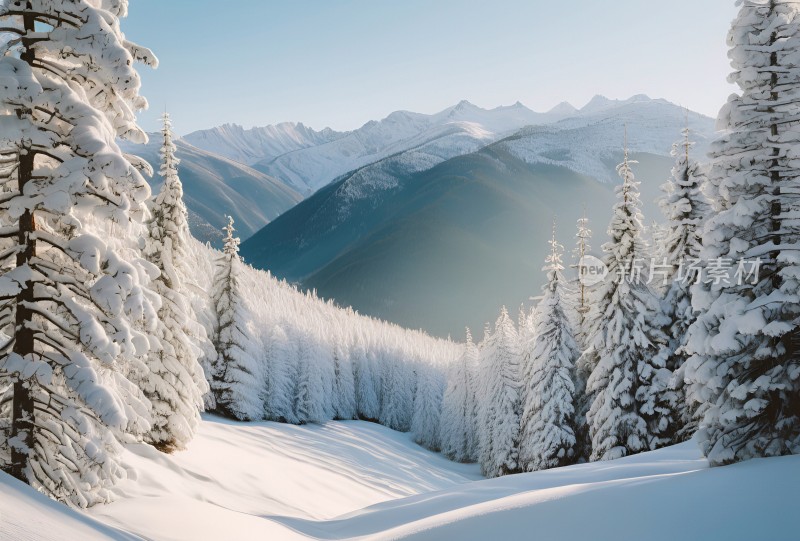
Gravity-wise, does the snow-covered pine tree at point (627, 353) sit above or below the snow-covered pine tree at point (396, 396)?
above

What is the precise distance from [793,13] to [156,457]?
Answer: 21096mm

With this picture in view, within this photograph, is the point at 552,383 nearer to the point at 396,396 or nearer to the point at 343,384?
the point at 343,384

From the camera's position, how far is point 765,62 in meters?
13.0

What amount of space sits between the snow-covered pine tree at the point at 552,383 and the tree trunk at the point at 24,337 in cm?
2774

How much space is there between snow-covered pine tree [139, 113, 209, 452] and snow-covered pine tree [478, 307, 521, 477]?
27420 mm

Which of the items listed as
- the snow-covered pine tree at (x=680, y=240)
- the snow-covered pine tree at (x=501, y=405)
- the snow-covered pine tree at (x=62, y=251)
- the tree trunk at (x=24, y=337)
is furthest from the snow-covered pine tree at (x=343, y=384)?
the tree trunk at (x=24, y=337)

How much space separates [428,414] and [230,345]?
135 ft

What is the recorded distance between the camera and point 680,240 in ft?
90.6

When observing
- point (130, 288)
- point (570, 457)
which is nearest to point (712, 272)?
point (130, 288)

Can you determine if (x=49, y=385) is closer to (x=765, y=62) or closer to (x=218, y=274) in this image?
(x=765, y=62)

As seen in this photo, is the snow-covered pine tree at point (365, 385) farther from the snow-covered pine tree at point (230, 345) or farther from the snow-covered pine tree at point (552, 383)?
the snow-covered pine tree at point (552, 383)

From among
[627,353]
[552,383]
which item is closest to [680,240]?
[627,353]

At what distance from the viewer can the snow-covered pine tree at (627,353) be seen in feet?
87.4

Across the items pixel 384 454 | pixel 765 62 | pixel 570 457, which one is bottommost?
pixel 384 454
